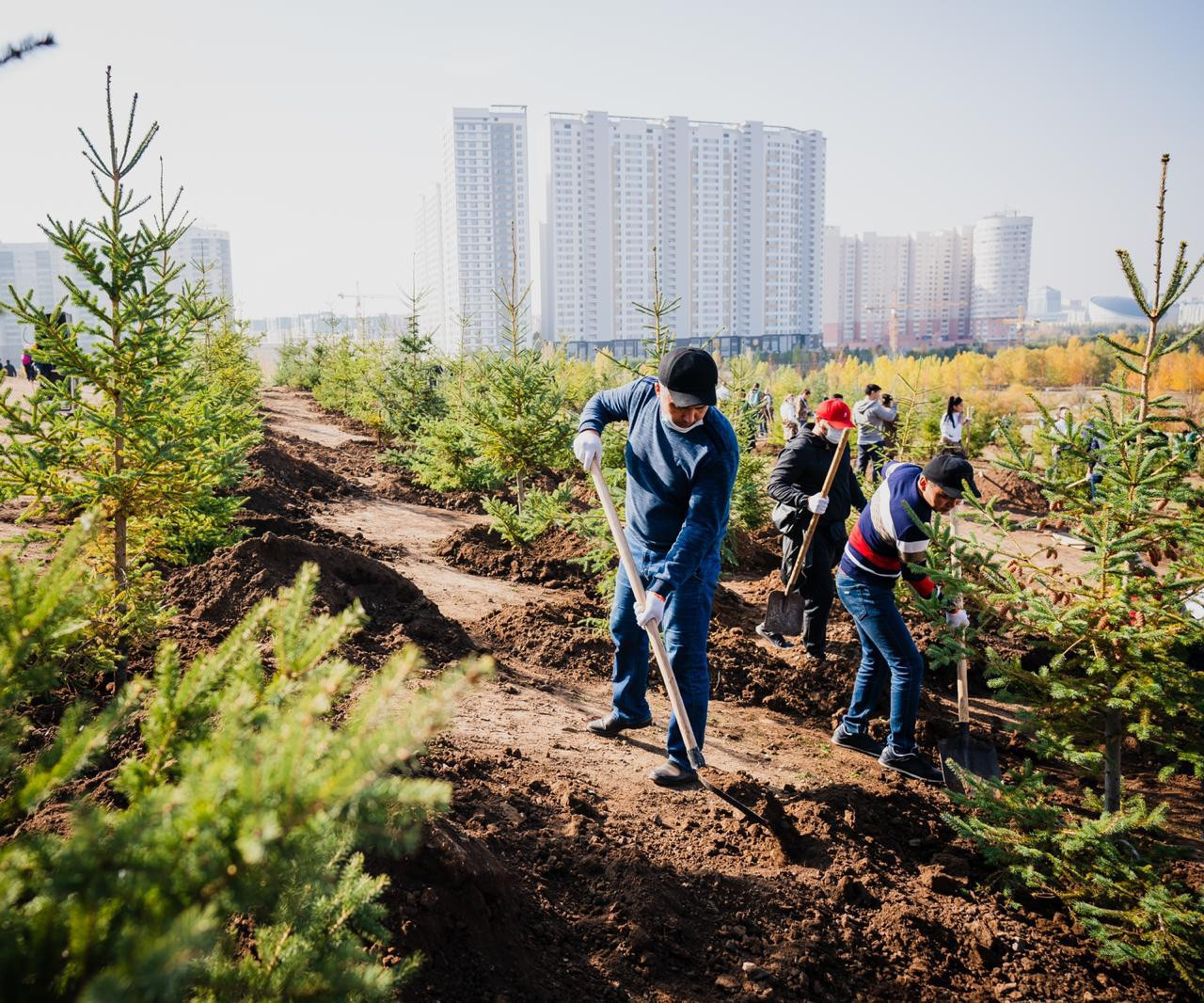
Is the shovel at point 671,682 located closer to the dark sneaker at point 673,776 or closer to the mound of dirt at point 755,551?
the dark sneaker at point 673,776

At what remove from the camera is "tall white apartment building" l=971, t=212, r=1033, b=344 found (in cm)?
10156

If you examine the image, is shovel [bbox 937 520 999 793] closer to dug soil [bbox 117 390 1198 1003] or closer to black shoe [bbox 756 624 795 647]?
dug soil [bbox 117 390 1198 1003]

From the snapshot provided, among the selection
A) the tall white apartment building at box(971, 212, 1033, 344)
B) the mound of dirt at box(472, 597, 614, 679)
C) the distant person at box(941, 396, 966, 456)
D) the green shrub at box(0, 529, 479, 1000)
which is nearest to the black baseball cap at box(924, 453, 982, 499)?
the mound of dirt at box(472, 597, 614, 679)

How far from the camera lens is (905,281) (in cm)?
10138

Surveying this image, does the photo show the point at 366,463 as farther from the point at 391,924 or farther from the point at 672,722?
the point at 391,924

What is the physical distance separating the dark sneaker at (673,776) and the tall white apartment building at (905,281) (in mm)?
97093

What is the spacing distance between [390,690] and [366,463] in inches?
540

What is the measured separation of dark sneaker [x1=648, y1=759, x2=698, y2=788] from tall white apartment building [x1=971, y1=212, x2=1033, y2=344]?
105 m

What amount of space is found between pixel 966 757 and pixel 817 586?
190 cm

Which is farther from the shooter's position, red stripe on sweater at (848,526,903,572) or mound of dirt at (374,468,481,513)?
mound of dirt at (374,468,481,513)

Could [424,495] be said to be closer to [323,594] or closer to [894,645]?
[323,594]

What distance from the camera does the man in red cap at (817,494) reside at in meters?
6.01

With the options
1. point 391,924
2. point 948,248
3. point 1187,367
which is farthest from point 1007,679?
point 948,248

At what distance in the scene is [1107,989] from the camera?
287 centimetres
